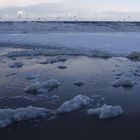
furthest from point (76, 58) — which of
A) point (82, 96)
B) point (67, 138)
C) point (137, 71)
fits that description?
point (67, 138)

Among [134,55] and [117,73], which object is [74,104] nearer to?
[117,73]

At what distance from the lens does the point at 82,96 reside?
8.33 meters

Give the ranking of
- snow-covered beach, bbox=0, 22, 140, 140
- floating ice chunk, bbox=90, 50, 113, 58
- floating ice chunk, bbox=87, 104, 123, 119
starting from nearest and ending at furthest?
1. snow-covered beach, bbox=0, 22, 140, 140
2. floating ice chunk, bbox=87, 104, 123, 119
3. floating ice chunk, bbox=90, 50, 113, 58

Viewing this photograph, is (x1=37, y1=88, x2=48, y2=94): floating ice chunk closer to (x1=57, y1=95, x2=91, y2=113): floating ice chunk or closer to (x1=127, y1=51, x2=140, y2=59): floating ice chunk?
(x1=57, y1=95, x2=91, y2=113): floating ice chunk

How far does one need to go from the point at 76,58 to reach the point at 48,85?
6110mm

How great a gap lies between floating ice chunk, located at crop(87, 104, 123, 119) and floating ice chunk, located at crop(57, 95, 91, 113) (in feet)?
1.37

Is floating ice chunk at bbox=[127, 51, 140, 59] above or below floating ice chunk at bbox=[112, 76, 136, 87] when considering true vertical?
below

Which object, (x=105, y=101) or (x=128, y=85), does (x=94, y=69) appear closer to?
(x=128, y=85)

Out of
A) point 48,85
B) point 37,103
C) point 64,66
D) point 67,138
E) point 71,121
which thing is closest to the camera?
point 67,138

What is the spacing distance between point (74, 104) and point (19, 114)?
1.37 m

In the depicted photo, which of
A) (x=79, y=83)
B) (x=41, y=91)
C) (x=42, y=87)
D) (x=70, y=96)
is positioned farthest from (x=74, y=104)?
(x=79, y=83)

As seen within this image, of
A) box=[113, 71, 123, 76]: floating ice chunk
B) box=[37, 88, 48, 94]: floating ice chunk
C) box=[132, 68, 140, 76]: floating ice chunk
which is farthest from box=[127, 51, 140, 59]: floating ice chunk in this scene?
box=[37, 88, 48, 94]: floating ice chunk

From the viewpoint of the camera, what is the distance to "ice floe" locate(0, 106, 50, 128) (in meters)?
6.84

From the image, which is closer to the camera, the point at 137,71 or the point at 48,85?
the point at 48,85
